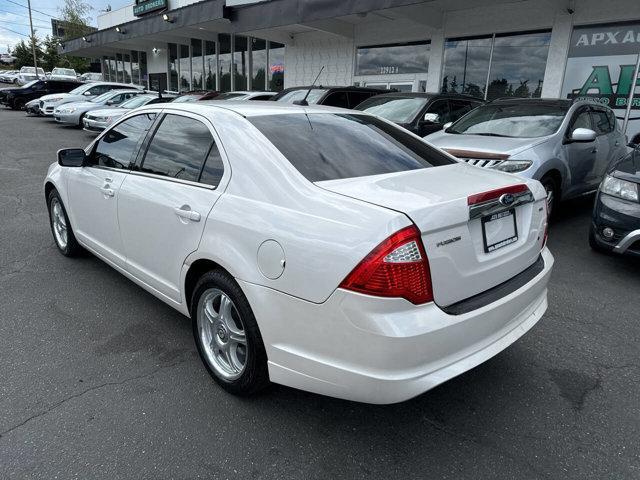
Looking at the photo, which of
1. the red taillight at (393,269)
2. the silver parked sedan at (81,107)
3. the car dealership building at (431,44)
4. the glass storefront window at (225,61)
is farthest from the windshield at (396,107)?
the glass storefront window at (225,61)

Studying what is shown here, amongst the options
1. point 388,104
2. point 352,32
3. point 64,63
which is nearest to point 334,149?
point 388,104

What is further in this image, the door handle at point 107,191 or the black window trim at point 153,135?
the door handle at point 107,191

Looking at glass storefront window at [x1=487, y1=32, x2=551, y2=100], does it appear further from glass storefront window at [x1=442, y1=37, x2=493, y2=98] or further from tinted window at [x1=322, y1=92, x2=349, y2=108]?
tinted window at [x1=322, y1=92, x2=349, y2=108]

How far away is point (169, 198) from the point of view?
2.90 metres

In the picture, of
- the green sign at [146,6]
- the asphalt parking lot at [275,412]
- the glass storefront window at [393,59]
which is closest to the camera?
the asphalt parking lot at [275,412]

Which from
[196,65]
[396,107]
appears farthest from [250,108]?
[196,65]

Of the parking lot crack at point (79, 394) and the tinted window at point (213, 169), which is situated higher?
the tinted window at point (213, 169)

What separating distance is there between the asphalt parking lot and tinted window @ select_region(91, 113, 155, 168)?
1.13 meters

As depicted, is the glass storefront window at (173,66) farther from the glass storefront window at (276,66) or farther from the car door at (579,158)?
the car door at (579,158)

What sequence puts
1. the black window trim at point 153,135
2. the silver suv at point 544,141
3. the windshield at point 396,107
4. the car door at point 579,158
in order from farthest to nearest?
the windshield at point 396,107 < the car door at point 579,158 < the silver suv at point 544,141 < the black window trim at point 153,135

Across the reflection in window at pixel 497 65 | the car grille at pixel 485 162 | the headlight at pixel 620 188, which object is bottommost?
the headlight at pixel 620 188

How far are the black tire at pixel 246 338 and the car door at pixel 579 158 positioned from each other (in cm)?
513

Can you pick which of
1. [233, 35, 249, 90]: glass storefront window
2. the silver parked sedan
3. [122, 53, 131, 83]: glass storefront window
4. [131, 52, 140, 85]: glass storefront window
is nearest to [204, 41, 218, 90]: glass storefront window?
[233, 35, 249, 90]: glass storefront window

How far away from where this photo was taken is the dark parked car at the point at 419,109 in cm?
784
